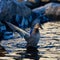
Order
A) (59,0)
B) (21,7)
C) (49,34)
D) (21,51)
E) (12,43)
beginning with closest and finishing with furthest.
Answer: (21,51)
(12,43)
(49,34)
(21,7)
(59,0)

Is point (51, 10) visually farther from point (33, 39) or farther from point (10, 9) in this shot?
point (33, 39)

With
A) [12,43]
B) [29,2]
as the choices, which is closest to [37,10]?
[29,2]

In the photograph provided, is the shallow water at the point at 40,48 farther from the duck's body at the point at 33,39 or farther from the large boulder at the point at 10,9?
the large boulder at the point at 10,9

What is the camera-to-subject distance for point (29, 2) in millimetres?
18594

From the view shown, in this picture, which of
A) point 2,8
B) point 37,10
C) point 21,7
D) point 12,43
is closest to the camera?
point 12,43

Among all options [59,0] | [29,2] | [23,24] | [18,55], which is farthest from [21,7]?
[18,55]

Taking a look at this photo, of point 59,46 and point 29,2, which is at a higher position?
point 29,2

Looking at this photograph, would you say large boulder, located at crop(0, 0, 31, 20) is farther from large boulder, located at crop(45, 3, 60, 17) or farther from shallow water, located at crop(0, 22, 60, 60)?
shallow water, located at crop(0, 22, 60, 60)

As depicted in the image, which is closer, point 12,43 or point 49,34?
point 12,43

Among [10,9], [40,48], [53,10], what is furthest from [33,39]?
[53,10]

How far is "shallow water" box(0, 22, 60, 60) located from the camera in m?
9.35

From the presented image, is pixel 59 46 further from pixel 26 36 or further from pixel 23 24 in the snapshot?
pixel 23 24

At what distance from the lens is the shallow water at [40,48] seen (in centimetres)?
935

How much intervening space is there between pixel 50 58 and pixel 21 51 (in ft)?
4.09
